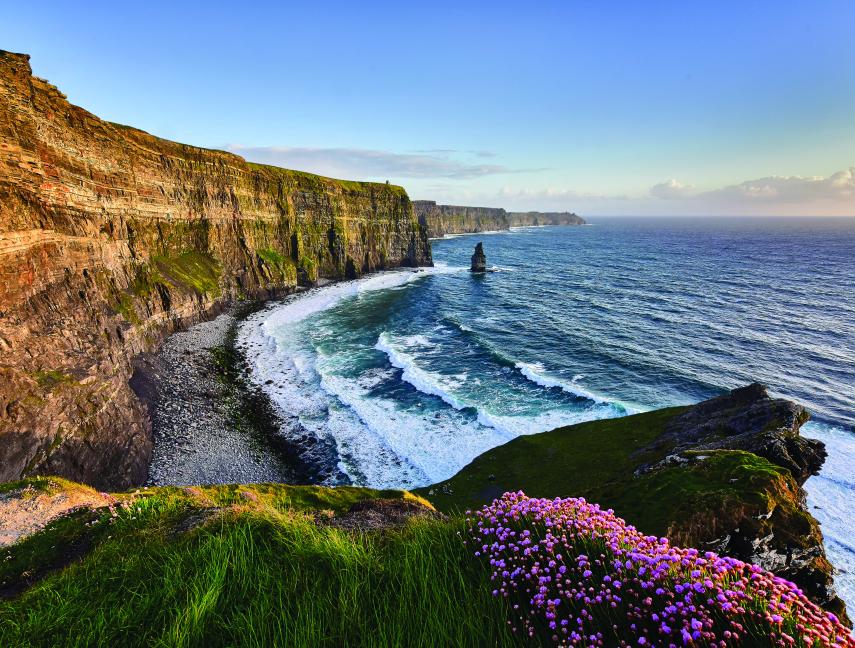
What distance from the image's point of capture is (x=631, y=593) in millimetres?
4371

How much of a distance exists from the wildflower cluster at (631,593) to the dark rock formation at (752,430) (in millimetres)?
10978

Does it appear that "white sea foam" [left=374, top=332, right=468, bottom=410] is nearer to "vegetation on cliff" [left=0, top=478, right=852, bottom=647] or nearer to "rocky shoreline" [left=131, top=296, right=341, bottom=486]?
"rocky shoreline" [left=131, top=296, right=341, bottom=486]

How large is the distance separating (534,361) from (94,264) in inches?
1521

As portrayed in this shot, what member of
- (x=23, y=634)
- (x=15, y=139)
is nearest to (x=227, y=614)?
(x=23, y=634)

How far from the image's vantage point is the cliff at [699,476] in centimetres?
845

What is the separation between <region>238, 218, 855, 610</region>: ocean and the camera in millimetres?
25438

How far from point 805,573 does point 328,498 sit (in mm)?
12335

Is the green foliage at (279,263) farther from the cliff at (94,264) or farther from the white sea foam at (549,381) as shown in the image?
the white sea foam at (549,381)

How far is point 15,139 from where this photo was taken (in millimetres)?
23578

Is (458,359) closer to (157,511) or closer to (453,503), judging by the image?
(453,503)

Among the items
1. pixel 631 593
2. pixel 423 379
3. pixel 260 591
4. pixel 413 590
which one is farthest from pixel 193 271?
pixel 631 593

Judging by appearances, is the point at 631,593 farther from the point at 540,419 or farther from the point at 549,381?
the point at 549,381

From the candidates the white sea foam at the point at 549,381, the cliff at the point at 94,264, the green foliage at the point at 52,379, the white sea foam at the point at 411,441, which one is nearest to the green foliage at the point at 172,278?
the cliff at the point at 94,264

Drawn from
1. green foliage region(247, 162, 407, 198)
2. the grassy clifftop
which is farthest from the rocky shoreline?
green foliage region(247, 162, 407, 198)
